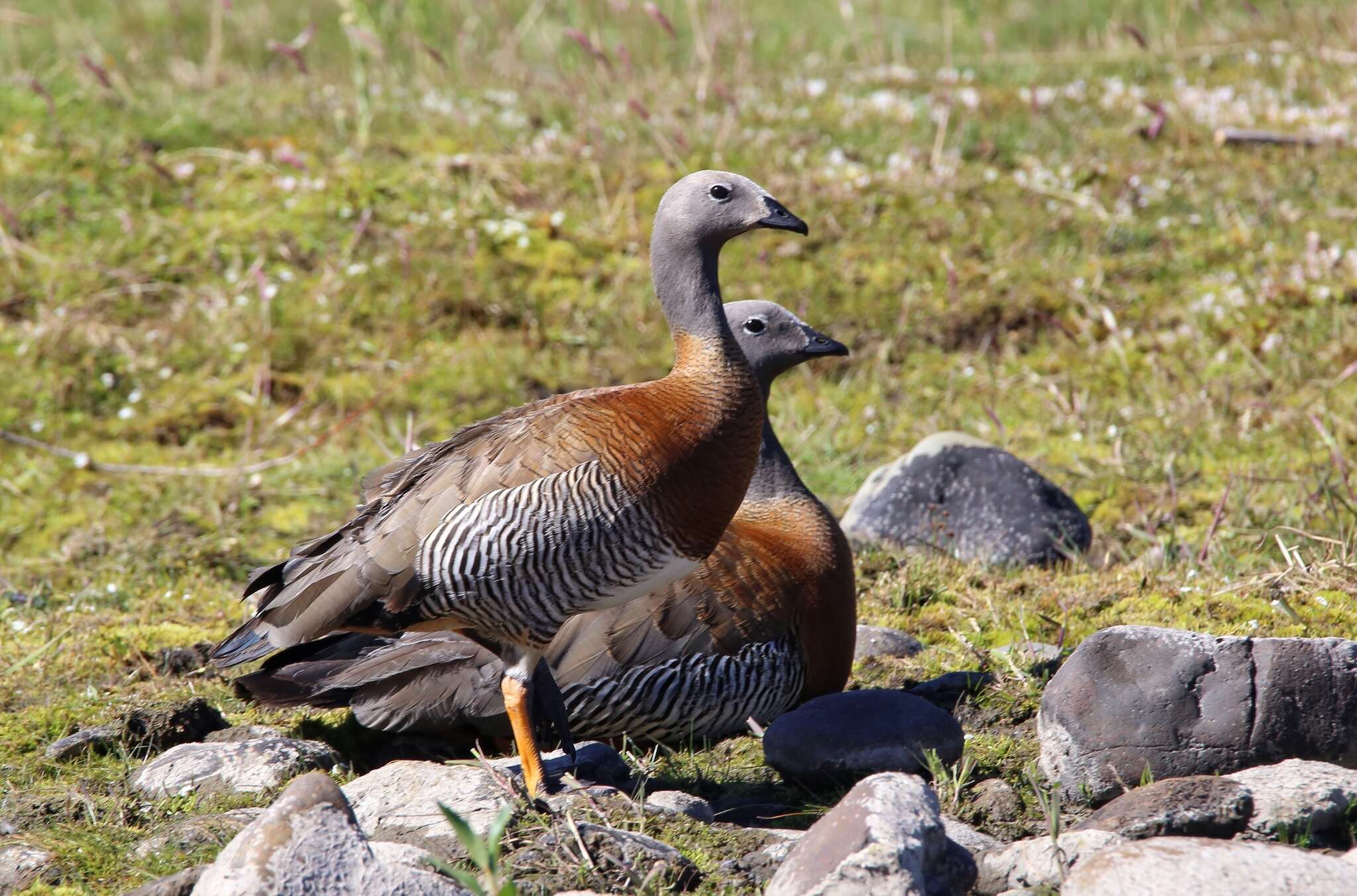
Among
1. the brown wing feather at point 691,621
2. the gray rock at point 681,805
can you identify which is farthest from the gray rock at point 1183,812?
the brown wing feather at point 691,621

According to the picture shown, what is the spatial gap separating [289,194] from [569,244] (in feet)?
5.21

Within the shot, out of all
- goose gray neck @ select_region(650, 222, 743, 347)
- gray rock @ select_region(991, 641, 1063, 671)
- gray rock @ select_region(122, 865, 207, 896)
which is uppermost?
goose gray neck @ select_region(650, 222, 743, 347)

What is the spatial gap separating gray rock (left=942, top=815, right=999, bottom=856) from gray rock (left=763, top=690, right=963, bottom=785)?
37cm

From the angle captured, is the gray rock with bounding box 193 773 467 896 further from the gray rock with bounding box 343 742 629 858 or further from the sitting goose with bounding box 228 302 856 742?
the sitting goose with bounding box 228 302 856 742

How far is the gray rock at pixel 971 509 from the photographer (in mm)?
5355

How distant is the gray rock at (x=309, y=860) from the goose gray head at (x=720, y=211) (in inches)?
75.6

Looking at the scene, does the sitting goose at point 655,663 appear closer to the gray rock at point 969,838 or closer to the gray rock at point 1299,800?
the gray rock at point 969,838

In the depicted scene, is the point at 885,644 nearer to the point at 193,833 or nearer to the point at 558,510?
the point at 558,510

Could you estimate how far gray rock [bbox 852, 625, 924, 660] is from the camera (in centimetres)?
471

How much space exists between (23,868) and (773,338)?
286cm

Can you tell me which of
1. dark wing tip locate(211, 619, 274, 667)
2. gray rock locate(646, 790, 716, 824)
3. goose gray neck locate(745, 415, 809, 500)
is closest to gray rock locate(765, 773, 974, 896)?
gray rock locate(646, 790, 716, 824)

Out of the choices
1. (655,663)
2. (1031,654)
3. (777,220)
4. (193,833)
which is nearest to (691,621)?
(655,663)

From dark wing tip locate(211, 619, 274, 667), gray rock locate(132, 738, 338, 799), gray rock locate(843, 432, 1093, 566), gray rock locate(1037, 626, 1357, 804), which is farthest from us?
gray rock locate(843, 432, 1093, 566)

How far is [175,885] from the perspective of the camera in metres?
2.90
